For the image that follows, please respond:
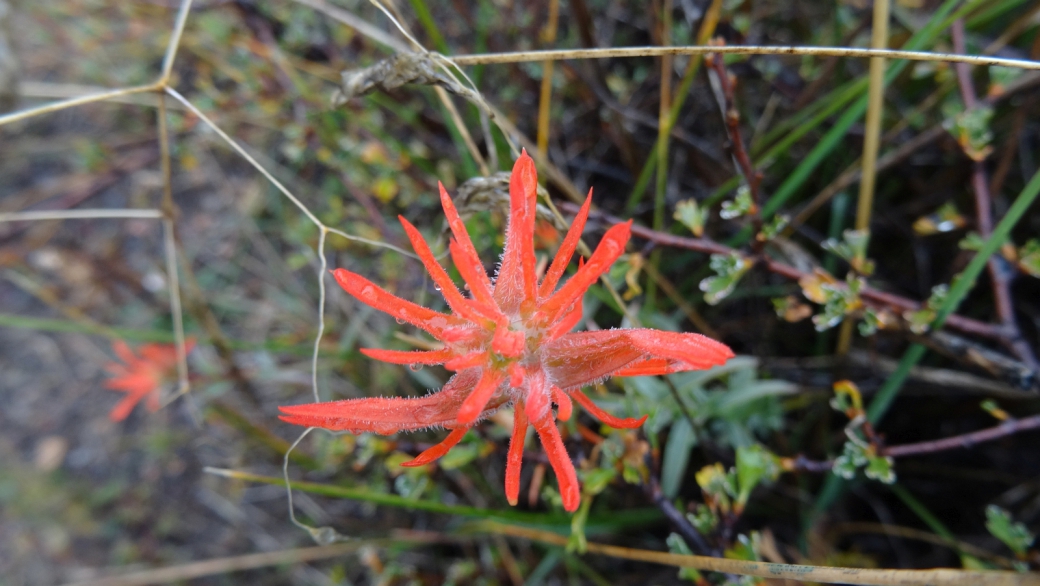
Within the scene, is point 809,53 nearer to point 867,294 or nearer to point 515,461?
point 867,294

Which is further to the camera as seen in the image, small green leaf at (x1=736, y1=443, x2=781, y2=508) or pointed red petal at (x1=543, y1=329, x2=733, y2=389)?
small green leaf at (x1=736, y1=443, x2=781, y2=508)

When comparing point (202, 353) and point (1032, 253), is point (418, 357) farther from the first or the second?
point (202, 353)

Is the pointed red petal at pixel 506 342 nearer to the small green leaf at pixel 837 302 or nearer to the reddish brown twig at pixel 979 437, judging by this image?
the small green leaf at pixel 837 302

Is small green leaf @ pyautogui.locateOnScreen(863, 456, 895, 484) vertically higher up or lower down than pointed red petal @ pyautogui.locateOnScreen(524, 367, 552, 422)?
lower down

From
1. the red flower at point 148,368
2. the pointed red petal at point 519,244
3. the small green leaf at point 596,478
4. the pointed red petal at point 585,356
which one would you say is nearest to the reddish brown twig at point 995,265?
the small green leaf at point 596,478

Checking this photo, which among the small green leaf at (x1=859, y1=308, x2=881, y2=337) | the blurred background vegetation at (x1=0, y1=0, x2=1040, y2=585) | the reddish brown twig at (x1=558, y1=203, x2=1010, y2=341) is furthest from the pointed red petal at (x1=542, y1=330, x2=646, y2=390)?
the small green leaf at (x1=859, y1=308, x2=881, y2=337)

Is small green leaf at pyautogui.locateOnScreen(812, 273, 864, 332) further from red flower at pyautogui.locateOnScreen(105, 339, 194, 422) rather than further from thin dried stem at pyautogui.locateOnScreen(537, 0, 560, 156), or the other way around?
red flower at pyautogui.locateOnScreen(105, 339, 194, 422)
